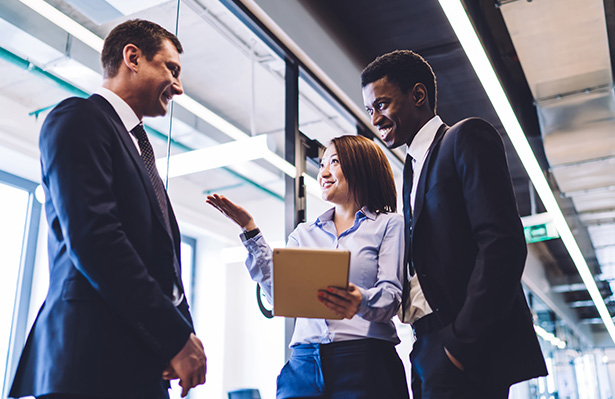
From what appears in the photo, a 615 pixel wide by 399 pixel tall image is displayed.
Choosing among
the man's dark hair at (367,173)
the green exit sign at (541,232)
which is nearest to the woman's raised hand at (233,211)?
the man's dark hair at (367,173)

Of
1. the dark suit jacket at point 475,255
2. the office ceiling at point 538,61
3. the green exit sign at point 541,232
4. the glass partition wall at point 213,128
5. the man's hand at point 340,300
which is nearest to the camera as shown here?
the dark suit jacket at point 475,255

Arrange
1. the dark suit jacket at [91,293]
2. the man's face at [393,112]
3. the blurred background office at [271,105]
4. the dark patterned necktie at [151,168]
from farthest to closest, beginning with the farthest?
the blurred background office at [271,105]
the man's face at [393,112]
the dark patterned necktie at [151,168]
the dark suit jacket at [91,293]

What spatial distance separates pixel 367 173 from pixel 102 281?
1124mm

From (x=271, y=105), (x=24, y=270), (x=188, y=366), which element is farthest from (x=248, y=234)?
(x=271, y=105)

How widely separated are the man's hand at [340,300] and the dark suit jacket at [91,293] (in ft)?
1.38

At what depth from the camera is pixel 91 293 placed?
1164 millimetres

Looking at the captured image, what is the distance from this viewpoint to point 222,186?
243 inches

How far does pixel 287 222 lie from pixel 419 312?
6.42 ft

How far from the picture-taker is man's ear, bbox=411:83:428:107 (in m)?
1.78

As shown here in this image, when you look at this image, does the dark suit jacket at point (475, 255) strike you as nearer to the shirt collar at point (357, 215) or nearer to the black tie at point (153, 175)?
the shirt collar at point (357, 215)

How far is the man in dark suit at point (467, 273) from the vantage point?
4.35 feet

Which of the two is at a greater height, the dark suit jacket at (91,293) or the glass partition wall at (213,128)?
the glass partition wall at (213,128)

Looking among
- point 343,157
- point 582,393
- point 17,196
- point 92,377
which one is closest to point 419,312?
point 343,157

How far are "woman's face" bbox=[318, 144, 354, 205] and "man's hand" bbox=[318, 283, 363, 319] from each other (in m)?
0.54
